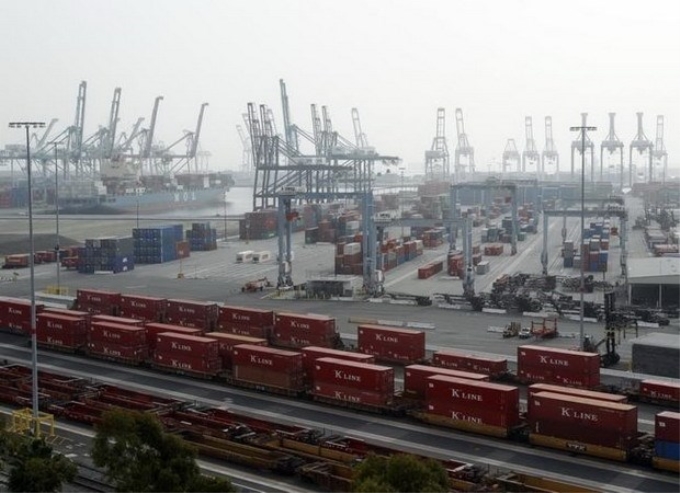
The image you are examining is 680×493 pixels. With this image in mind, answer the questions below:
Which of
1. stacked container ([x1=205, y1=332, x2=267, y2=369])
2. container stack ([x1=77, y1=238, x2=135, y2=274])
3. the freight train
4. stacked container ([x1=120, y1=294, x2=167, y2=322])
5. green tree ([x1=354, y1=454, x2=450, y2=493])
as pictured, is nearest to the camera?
green tree ([x1=354, y1=454, x2=450, y2=493])

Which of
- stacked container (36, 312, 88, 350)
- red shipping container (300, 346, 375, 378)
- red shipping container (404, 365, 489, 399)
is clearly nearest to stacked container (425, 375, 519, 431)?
red shipping container (404, 365, 489, 399)

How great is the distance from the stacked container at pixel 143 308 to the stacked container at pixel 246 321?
2.79 meters

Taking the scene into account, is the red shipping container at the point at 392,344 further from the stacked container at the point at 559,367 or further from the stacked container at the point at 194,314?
the stacked container at the point at 194,314

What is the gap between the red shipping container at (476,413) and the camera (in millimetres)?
18094

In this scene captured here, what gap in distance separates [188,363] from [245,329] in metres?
4.74

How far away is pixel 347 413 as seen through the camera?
20.2 metres

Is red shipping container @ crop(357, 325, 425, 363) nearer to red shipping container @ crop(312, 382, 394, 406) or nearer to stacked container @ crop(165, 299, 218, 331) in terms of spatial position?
red shipping container @ crop(312, 382, 394, 406)

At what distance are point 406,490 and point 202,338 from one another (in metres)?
13.9

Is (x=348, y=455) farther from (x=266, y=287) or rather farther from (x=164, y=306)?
(x=266, y=287)

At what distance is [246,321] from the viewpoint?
28516mm

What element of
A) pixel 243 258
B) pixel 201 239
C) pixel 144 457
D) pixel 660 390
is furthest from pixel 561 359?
pixel 201 239

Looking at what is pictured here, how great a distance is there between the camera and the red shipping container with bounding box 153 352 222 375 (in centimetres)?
2352

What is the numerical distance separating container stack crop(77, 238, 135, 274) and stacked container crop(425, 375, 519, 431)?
32711mm

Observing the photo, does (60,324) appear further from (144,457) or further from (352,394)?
(144,457)
